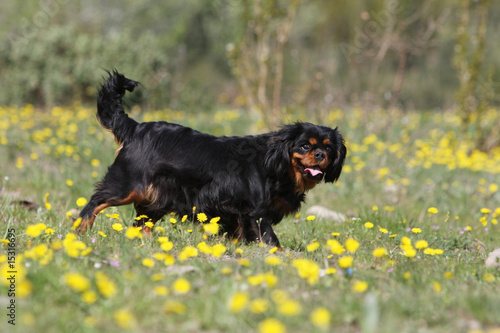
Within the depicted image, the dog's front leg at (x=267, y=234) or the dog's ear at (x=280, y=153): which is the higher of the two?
the dog's ear at (x=280, y=153)

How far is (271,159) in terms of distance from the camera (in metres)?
3.55

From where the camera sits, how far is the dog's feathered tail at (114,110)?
147 inches

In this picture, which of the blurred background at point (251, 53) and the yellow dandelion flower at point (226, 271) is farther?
the blurred background at point (251, 53)

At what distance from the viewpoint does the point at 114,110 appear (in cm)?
377

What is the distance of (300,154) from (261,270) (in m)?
1.26

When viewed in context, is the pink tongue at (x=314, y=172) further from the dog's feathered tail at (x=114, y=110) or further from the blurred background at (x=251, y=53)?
the blurred background at (x=251, y=53)

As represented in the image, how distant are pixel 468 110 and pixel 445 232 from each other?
3.87 metres

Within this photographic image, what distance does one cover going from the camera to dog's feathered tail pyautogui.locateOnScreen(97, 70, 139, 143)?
12.2 feet

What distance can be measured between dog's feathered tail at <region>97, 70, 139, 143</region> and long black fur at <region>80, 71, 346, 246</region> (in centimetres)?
3

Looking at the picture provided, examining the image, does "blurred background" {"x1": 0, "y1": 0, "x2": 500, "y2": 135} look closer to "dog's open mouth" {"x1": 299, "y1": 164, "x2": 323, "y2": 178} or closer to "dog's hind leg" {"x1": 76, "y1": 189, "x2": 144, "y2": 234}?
"dog's open mouth" {"x1": 299, "y1": 164, "x2": 323, "y2": 178}

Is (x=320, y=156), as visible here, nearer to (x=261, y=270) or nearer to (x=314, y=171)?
(x=314, y=171)

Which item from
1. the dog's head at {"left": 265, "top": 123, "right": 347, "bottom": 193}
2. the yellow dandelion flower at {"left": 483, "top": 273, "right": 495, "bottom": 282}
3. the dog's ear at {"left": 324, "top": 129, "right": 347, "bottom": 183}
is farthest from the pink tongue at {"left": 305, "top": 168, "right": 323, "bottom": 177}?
the yellow dandelion flower at {"left": 483, "top": 273, "right": 495, "bottom": 282}

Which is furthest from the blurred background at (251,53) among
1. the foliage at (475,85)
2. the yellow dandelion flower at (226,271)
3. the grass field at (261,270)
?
the yellow dandelion flower at (226,271)

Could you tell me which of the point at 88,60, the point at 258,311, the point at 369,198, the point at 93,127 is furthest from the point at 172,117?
the point at 258,311
